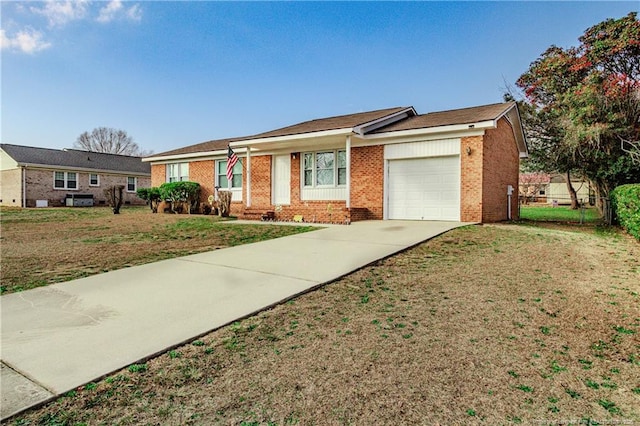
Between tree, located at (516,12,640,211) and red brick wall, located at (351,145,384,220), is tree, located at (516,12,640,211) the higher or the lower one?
the higher one

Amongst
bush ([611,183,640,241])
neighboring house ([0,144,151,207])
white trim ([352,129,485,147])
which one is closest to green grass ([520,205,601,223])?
bush ([611,183,640,241])

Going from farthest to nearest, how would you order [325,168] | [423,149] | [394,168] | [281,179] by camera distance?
[281,179] < [325,168] < [394,168] < [423,149]

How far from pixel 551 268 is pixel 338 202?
366 inches

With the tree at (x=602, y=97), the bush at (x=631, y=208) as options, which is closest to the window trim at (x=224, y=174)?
the bush at (x=631, y=208)

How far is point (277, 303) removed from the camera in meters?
3.98

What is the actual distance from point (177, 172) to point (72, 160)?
49.3 feet

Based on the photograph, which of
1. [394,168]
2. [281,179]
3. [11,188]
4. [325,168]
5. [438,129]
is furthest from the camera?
[11,188]

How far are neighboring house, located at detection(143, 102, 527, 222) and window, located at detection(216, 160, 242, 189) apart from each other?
41 cm

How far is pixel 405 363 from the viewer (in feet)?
8.77

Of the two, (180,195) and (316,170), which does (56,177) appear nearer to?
(180,195)

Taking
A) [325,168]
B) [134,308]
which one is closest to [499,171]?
[325,168]

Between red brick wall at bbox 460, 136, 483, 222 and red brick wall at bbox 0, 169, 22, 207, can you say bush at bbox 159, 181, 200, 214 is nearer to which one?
red brick wall at bbox 460, 136, 483, 222

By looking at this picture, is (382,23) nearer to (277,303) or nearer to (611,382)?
(277,303)

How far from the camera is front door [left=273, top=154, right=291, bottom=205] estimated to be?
15.7 meters
